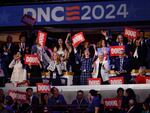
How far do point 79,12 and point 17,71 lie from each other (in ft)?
11.4

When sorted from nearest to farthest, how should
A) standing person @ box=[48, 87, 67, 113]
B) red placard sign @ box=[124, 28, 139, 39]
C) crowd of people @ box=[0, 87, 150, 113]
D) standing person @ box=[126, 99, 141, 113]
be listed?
standing person @ box=[126, 99, 141, 113] < crowd of people @ box=[0, 87, 150, 113] < standing person @ box=[48, 87, 67, 113] < red placard sign @ box=[124, 28, 139, 39]

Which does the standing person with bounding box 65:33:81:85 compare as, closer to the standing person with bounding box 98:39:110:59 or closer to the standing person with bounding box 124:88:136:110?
the standing person with bounding box 98:39:110:59

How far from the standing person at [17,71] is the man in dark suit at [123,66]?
4021 millimetres

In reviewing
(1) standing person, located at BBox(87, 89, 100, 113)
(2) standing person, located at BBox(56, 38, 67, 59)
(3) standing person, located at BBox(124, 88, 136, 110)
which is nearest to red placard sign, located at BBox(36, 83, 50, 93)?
(2) standing person, located at BBox(56, 38, 67, 59)

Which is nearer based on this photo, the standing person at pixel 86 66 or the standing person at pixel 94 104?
the standing person at pixel 94 104

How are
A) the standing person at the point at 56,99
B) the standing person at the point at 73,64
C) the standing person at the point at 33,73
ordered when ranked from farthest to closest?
the standing person at the point at 33,73, the standing person at the point at 73,64, the standing person at the point at 56,99

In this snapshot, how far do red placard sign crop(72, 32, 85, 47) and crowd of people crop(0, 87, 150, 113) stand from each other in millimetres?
→ 2051

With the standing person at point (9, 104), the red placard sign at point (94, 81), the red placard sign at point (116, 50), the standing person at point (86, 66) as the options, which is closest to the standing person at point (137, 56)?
the red placard sign at point (116, 50)

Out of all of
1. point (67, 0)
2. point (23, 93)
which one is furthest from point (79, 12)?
point (23, 93)

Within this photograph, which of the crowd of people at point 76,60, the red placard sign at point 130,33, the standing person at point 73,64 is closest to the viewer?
the red placard sign at point 130,33

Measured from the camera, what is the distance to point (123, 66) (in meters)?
21.3

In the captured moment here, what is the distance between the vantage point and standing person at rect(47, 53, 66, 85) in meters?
22.4

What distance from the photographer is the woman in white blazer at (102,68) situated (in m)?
21.6

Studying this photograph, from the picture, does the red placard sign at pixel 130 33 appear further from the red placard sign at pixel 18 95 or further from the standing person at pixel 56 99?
the red placard sign at pixel 18 95
